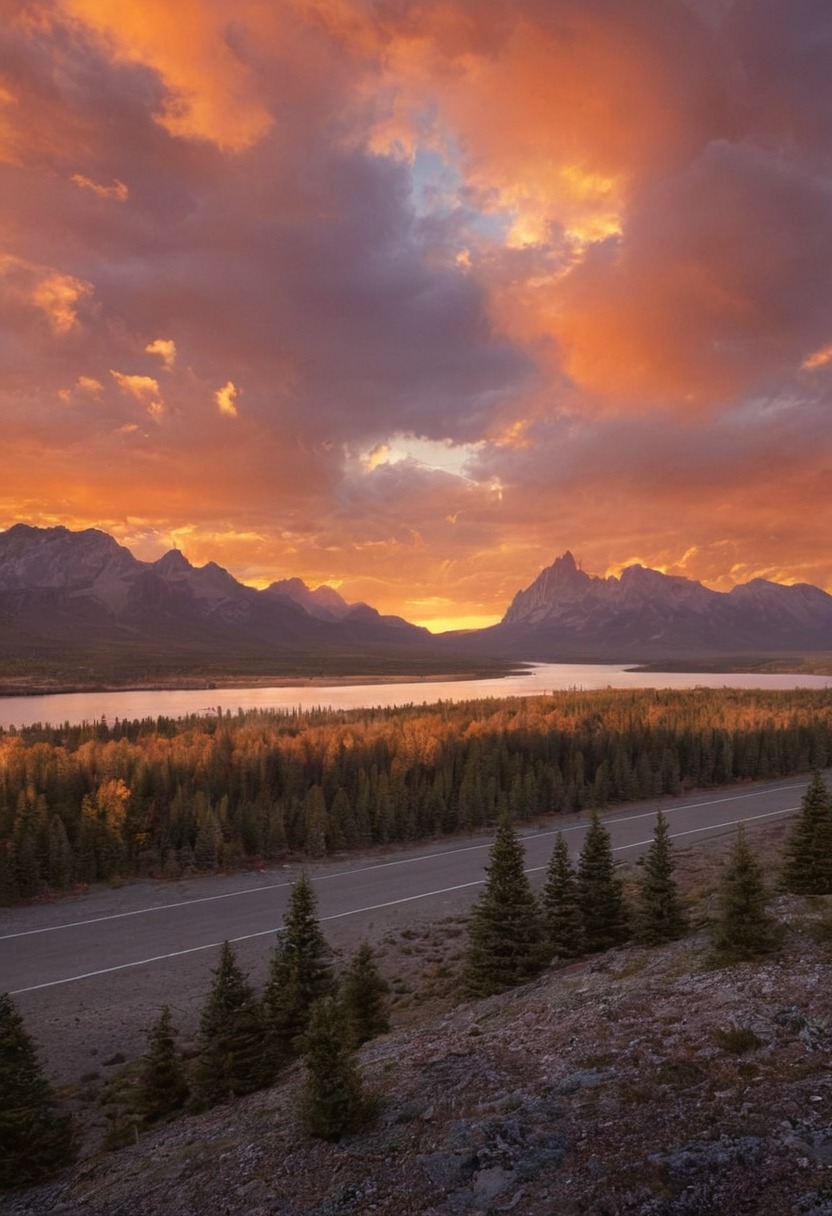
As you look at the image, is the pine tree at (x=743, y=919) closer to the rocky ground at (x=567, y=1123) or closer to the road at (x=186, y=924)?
the rocky ground at (x=567, y=1123)

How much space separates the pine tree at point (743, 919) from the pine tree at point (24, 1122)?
21015 mm

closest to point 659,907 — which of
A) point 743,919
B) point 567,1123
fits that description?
point 743,919

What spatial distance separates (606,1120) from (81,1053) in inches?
971

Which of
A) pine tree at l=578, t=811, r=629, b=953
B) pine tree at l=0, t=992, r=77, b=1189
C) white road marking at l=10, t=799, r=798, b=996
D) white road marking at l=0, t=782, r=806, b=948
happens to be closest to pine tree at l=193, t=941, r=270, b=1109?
pine tree at l=0, t=992, r=77, b=1189

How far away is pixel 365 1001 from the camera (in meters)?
26.9

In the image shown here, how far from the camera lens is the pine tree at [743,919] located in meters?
22.6

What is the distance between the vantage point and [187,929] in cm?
4306

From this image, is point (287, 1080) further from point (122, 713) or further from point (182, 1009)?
point (122, 713)

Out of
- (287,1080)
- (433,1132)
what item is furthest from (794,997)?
(287,1080)

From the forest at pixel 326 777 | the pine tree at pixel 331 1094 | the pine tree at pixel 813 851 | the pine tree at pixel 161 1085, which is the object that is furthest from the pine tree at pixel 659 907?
the pine tree at pixel 161 1085

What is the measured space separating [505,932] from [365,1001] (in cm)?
653

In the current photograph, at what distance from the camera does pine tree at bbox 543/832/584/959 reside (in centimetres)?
3070

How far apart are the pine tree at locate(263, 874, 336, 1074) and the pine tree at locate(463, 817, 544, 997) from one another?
244 inches

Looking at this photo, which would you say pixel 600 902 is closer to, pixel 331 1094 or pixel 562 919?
pixel 562 919
